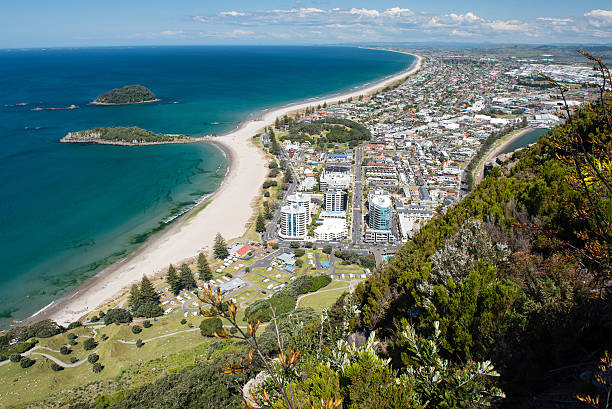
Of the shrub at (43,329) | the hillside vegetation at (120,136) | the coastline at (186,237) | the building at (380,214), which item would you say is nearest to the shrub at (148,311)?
the coastline at (186,237)

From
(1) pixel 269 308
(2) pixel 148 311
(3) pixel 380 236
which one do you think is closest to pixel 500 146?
(3) pixel 380 236

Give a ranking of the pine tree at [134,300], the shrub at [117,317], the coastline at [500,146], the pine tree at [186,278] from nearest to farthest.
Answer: the shrub at [117,317], the pine tree at [134,300], the pine tree at [186,278], the coastline at [500,146]

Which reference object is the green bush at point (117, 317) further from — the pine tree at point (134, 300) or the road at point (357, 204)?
the road at point (357, 204)

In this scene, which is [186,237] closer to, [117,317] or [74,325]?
[117,317]

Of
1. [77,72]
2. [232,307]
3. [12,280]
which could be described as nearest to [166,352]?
[12,280]

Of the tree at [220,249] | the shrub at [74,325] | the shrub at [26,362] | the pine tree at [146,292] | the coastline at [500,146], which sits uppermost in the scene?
the coastline at [500,146]

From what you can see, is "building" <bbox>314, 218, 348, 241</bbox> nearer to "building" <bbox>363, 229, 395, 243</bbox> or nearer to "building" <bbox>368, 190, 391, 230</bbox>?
"building" <bbox>363, 229, 395, 243</bbox>
